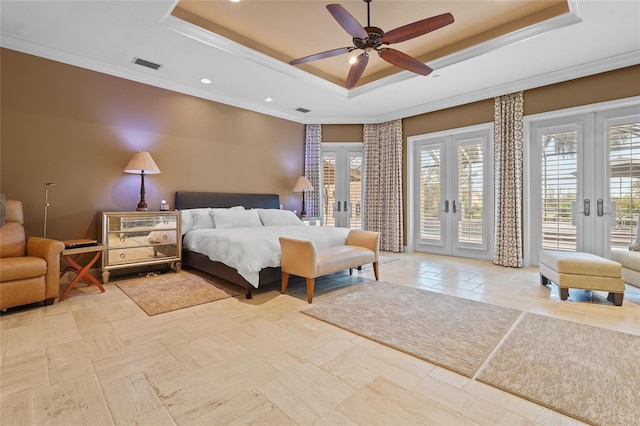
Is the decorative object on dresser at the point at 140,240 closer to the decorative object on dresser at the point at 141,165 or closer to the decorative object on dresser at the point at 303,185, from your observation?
the decorative object on dresser at the point at 141,165

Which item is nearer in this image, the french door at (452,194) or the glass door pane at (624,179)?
the glass door pane at (624,179)

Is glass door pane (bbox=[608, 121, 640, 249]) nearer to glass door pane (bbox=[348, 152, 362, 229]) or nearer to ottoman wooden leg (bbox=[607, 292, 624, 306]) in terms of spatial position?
ottoman wooden leg (bbox=[607, 292, 624, 306])

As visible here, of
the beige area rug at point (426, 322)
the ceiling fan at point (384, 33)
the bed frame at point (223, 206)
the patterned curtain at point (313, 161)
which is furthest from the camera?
the patterned curtain at point (313, 161)

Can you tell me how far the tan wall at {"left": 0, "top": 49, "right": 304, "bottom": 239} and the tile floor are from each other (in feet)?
5.40

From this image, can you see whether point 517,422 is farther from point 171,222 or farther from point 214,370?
point 171,222

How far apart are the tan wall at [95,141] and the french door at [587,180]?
5168mm

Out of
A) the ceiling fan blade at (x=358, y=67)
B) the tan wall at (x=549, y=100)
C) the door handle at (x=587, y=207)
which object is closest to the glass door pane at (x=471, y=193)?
the tan wall at (x=549, y=100)

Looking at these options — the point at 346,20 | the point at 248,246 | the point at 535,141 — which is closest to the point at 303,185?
the point at 248,246

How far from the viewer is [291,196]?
683 cm

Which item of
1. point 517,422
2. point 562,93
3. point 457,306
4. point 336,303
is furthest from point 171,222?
point 562,93

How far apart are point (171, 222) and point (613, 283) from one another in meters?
5.28

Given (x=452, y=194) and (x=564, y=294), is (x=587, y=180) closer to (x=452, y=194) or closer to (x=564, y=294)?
(x=452, y=194)

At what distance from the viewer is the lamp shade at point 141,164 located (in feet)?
14.0

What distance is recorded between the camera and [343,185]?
7.21m
